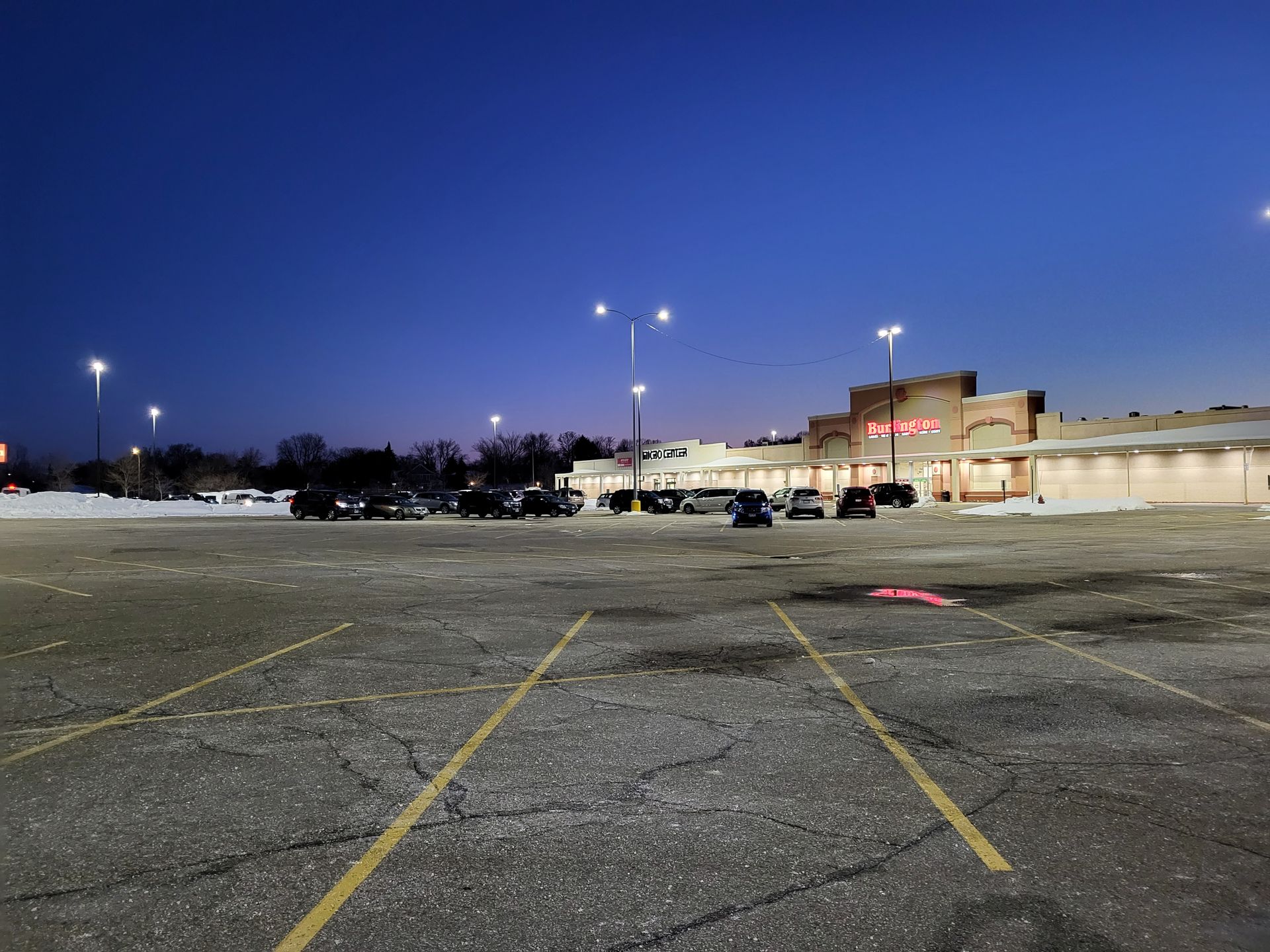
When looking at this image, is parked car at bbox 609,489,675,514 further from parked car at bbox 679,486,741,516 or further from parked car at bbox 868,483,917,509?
parked car at bbox 868,483,917,509

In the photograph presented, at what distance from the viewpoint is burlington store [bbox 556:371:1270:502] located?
46.9 metres

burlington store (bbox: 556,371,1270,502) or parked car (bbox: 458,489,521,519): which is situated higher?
burlington store (bbox: 556,371,1270,502)

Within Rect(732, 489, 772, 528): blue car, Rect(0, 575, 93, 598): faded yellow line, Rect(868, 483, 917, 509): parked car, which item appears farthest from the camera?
Rect(868, 483, 917, 509): parked car

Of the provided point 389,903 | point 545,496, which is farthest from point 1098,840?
point 545,496

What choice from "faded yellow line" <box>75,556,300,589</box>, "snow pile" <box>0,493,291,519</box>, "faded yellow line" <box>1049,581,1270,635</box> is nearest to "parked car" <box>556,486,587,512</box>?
"snow pile" <box>0,493,291,519</box>

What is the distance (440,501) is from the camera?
58688 mm

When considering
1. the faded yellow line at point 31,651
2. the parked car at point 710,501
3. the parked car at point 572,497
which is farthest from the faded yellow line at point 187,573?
the parked car at point 710,501

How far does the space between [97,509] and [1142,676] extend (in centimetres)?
6522

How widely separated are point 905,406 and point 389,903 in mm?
64053

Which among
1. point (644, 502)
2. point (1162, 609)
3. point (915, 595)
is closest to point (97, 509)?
point (644, 502)

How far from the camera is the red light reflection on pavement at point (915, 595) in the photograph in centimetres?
1238

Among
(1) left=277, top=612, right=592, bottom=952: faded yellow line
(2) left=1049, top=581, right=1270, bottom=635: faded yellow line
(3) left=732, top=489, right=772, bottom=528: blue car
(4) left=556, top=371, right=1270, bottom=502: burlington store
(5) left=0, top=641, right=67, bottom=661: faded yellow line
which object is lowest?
(2) left=1049, top=581, right=1270, bottom=635: faded yellow line

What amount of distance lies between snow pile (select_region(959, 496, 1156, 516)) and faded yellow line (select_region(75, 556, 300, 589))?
117ft

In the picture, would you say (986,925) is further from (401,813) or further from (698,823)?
(401,813)
